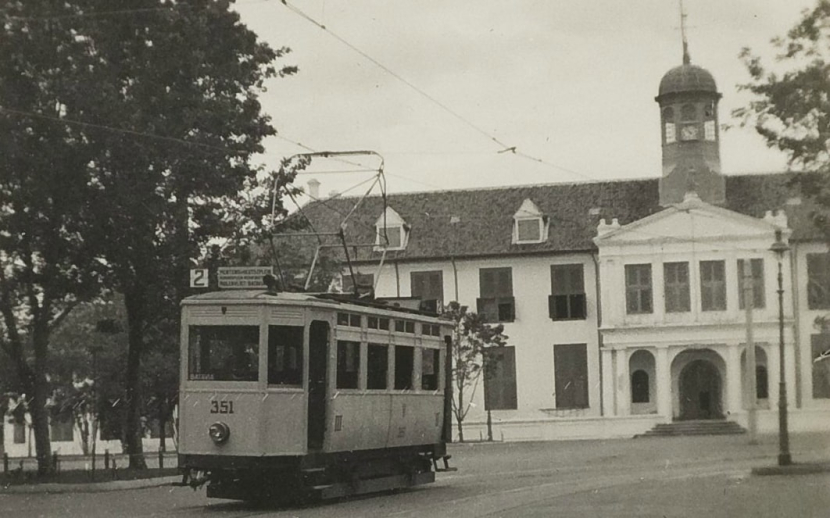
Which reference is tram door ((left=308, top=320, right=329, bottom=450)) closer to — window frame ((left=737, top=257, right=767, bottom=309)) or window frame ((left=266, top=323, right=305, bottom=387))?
window frame ((left=266, top=323, right=305, bottom=387))

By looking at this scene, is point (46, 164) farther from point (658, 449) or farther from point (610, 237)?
point (610, 237)

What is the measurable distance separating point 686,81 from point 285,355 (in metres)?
38.2

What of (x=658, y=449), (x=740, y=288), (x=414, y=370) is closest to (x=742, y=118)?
(x=414, y=370)

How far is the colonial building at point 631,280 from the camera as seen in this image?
50.2m

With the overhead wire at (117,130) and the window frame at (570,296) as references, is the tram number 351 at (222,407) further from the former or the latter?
the window frame at (570,296)

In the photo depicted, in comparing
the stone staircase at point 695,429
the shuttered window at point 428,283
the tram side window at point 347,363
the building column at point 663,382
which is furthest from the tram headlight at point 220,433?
the shuttered window at point 428,283

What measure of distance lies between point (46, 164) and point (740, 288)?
32398 mm

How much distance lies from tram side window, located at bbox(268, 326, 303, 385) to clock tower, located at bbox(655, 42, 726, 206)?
3678cm

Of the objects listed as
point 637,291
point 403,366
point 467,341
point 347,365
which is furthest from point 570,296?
point 347,365

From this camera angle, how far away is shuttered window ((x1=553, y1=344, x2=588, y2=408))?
52.7 meters

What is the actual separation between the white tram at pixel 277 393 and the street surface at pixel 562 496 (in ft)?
1.67

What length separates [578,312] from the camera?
2092 inches

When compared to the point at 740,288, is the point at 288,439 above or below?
below

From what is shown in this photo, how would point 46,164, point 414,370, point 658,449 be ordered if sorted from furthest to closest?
point 658,449, point 46,164, point 414,370
